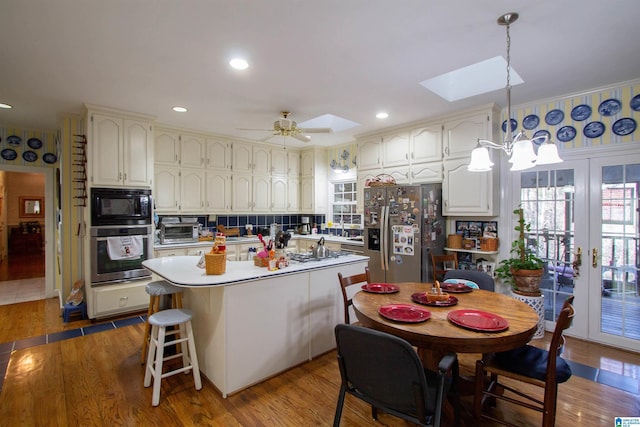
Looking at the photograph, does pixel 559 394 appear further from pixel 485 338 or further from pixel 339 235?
pixel 339 235

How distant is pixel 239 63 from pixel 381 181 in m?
2.64

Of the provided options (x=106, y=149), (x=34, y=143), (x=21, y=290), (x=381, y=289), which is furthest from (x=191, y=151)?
(x=21, y=290)

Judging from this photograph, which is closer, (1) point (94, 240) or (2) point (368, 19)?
(2) point (368, 19)

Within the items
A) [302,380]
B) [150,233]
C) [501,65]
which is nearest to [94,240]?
[150,233]

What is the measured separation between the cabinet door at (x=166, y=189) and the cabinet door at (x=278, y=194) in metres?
1.63

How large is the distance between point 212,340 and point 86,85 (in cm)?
269

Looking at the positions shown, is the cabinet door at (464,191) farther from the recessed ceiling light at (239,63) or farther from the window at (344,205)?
the recessed ceiling light at (239,63)

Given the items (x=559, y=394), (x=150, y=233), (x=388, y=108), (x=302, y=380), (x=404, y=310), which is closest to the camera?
(x=404, y=310)

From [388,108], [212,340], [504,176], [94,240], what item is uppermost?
[388,108]

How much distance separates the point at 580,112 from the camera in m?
3.23

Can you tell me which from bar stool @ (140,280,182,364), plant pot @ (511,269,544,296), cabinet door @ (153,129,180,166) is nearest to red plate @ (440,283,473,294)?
plant pot @ (511,269,544,296)

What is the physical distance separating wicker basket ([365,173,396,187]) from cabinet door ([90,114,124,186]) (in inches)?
128

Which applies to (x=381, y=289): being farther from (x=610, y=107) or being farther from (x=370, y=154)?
(x=610, y=107)

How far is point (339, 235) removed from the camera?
578 cm
